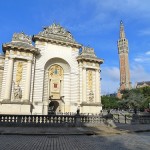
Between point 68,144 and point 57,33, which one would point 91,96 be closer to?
point 57,33

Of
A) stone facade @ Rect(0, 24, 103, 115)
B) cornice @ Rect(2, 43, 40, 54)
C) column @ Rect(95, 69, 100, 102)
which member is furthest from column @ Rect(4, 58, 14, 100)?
column @ Rect(95, 69, 100, 102)

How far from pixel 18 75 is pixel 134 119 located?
2042 centimetres

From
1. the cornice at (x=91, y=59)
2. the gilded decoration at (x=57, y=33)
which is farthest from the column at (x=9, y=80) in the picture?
the cornice at (x=91, y=59)

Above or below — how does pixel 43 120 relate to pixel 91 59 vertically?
below

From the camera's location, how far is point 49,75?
39.5 metres

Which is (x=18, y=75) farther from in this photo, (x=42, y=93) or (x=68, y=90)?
(x=68, y=90)

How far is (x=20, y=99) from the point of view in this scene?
3334 centimetres

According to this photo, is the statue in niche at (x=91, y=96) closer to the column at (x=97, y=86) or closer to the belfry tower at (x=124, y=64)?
the column at (x=97, y=86)

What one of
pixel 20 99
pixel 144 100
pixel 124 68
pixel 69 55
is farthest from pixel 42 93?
pixel 124 68

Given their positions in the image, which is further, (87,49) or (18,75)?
(87,49)

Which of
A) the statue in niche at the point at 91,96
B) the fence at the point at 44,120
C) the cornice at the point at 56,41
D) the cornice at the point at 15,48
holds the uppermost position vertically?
the cornice at the point at 56,41

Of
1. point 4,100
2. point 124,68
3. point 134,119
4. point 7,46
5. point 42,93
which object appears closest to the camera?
point 134,119

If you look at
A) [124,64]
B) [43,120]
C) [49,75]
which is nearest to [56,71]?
[49,75]

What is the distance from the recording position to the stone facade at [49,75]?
33719mm
